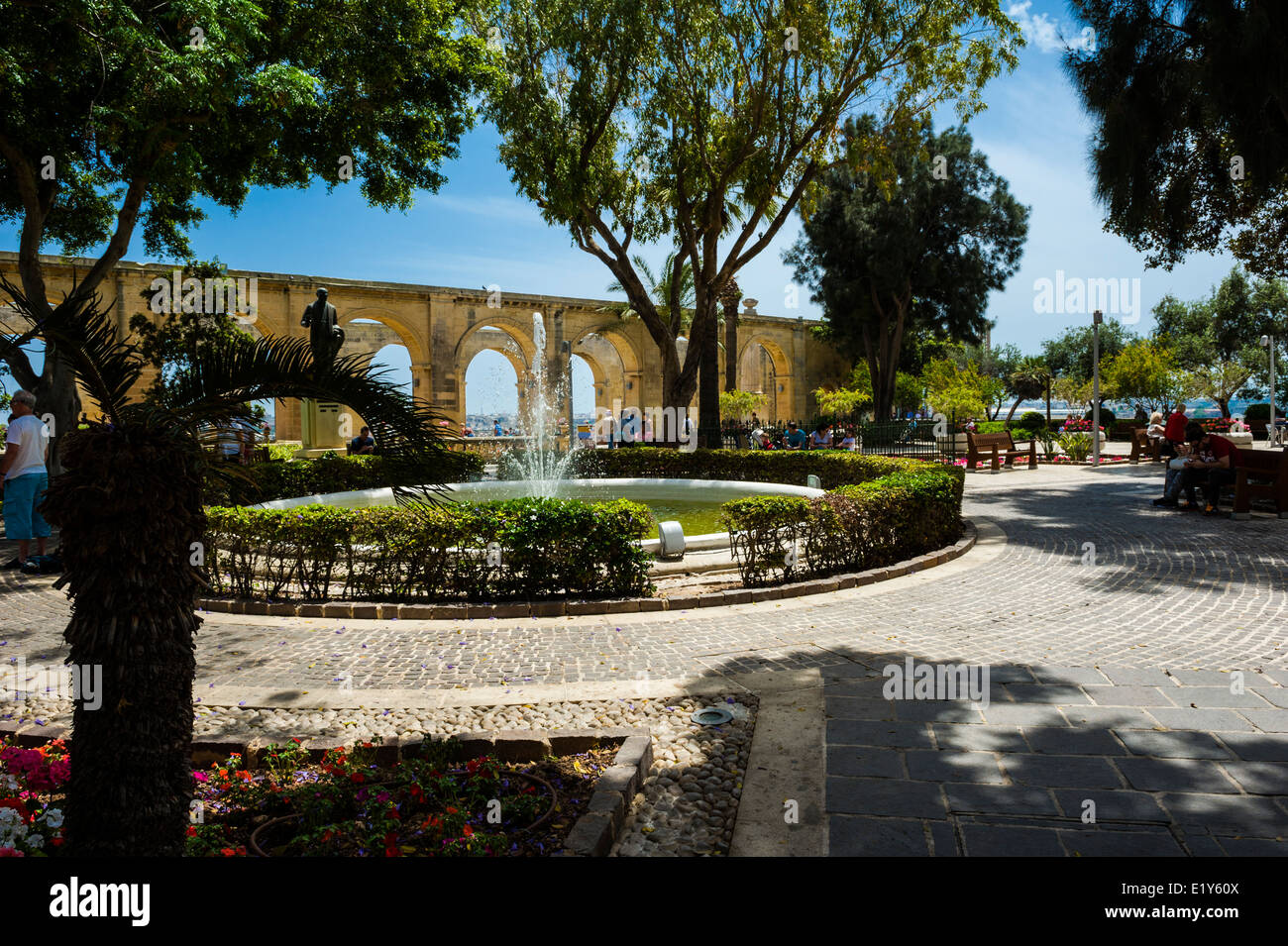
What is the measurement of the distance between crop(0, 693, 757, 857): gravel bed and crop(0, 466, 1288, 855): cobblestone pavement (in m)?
0.38

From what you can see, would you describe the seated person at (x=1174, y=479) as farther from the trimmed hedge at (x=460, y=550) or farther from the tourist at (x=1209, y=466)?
the trimmed hedge at (x=460, y=550)

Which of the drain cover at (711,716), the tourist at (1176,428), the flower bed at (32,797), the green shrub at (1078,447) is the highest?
the tourist at (1176,428)

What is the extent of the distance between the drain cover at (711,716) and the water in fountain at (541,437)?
353 inches

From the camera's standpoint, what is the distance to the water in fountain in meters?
16.0

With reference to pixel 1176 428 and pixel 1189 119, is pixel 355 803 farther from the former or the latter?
pixel 1189 119

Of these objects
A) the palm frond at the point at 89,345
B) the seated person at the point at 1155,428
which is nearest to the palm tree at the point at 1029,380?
the seated person at the point at 1155,428

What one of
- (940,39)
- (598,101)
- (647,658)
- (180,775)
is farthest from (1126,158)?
(180,775)

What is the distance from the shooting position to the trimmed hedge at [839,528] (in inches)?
272

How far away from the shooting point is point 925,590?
6.79 metres

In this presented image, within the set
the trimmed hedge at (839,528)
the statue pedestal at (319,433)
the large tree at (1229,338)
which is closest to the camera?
the trimmed hedge at (839,528)

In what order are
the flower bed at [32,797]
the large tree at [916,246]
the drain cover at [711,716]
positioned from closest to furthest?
the flower bed at [32,797] → the drain cover at [711,716] → the large tree at [916,246]

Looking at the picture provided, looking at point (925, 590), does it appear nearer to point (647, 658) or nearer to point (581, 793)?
point (647, 658)

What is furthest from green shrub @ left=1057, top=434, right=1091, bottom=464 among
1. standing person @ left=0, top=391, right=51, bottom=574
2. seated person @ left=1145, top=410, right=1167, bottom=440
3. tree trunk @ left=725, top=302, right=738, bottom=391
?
standing person @ left=0, top=391, right=51, bottom=574
